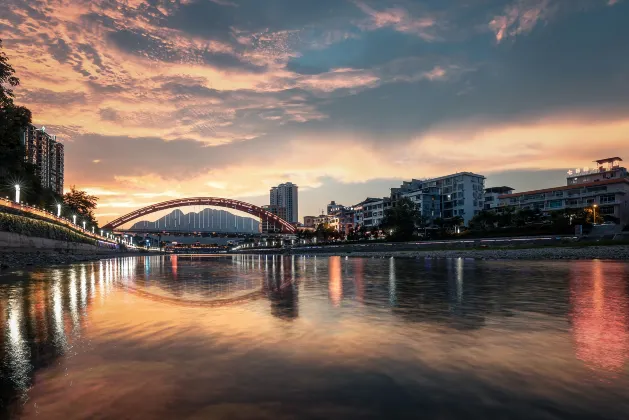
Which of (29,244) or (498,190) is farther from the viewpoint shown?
(498,190)

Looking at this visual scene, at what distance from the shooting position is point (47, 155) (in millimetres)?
168875

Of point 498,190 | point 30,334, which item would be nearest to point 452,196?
point 498,190

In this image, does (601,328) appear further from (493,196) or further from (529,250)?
(493,196)

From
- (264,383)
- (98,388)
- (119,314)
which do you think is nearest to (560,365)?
(264,383)

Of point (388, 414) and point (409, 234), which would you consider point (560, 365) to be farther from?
point (409, 234)

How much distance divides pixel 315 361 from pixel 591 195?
11048 centimetres

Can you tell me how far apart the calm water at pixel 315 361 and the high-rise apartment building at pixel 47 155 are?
163 meters

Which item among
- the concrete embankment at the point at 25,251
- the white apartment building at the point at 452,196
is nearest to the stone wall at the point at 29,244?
the concrete embankment at the point at 25,251

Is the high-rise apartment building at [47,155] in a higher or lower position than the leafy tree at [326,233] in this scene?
higher

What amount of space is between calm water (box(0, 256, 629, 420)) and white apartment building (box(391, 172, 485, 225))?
119 metres

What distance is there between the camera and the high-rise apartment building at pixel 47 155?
150125 mm

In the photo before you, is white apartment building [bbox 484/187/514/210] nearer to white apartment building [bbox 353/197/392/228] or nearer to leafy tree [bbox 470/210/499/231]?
leafy tree [bbox 470/210/499/231]

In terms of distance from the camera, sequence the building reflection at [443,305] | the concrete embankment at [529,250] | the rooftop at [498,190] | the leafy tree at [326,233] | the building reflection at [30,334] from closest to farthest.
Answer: the building reflection at [30,334] → the building reflection at [443,305] → the concrete embankment at [529,250] → the rooftop at [498,190] → the leafy tree at [326,233]

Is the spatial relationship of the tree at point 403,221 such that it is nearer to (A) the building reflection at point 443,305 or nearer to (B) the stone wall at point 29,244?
(B) the stone wall at point 29,244
